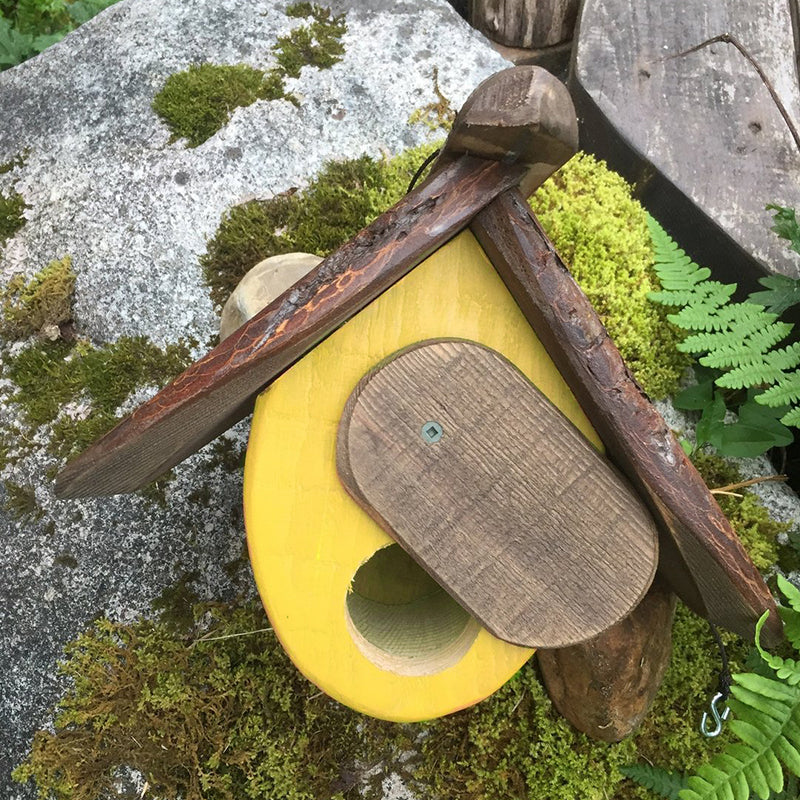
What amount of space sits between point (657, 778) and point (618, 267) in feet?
5.89

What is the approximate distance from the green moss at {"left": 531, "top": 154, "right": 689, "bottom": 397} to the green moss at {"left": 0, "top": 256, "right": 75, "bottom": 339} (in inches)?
72.8

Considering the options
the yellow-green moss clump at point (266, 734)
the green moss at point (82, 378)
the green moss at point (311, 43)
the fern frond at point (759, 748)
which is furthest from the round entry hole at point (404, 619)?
the green moss at point (311, 43)

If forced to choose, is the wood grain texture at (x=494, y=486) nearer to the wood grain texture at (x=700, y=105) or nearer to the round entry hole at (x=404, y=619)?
the round entry hole at (x=404, y=619)

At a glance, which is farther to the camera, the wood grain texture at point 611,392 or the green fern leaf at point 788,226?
the green fern leaf at point 788,226

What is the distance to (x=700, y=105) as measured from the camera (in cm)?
277

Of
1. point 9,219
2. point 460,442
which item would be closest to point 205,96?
point 9,219

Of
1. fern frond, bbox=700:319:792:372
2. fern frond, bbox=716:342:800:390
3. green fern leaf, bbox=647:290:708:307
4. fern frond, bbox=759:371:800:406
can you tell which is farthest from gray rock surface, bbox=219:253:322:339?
fern frond, bbox=759:371:800:406

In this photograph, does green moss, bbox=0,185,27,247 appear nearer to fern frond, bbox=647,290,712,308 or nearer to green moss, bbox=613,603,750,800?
fern frond, bbox=647,290,712,308

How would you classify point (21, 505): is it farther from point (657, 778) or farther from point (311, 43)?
point (657, 778)

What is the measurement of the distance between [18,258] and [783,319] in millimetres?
3078

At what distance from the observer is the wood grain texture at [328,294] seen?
52.3 inches

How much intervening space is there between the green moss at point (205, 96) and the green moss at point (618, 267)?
129cm

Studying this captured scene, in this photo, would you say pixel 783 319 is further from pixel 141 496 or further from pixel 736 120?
pixel 141 496

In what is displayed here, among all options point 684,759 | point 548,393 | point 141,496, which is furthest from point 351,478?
point 684,759
